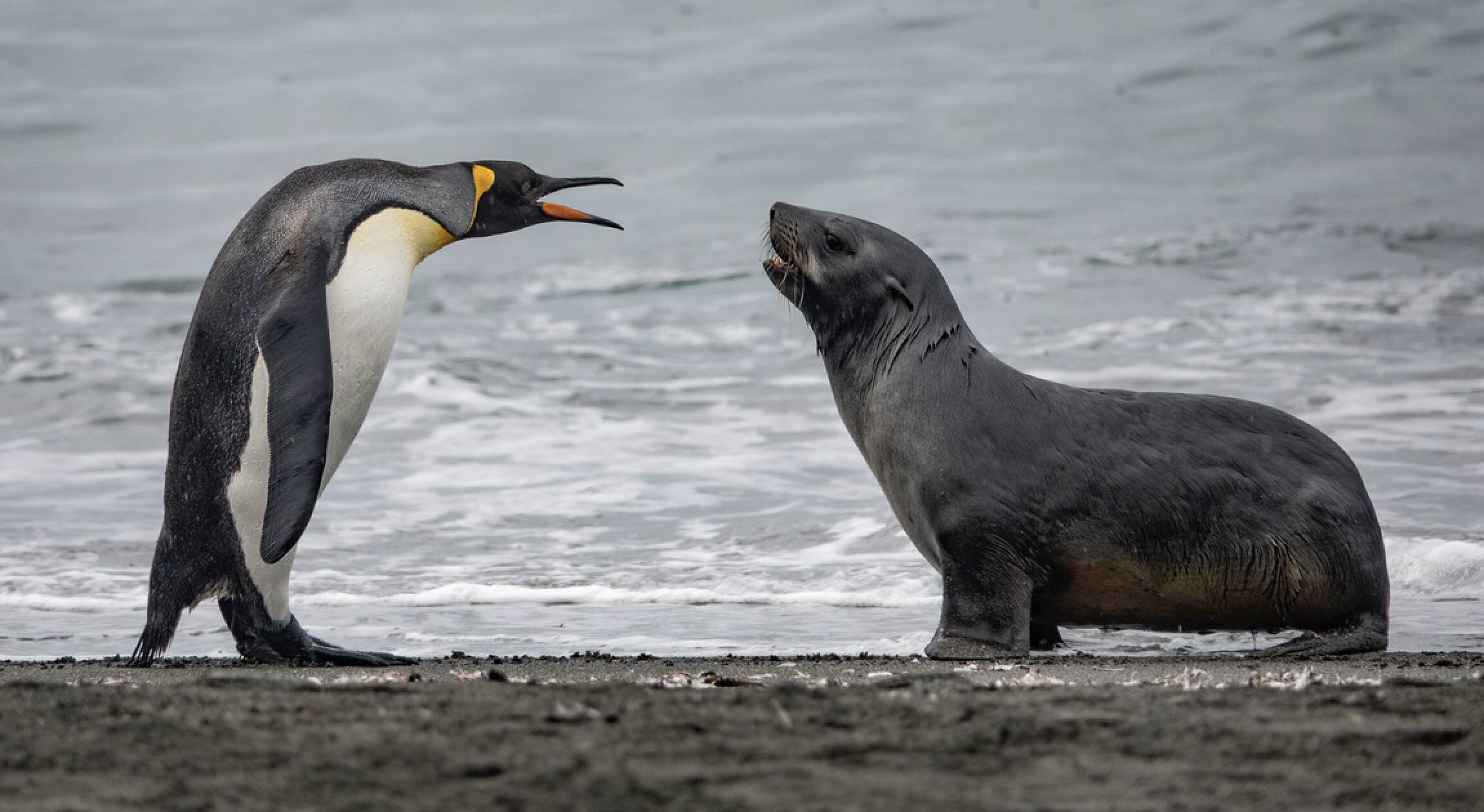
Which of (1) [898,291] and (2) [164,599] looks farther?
(1) [898,291]

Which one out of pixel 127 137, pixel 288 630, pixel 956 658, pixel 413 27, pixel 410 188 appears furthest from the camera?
pixel 413 27

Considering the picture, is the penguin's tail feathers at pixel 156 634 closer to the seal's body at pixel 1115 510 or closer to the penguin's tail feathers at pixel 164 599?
the penguin's tail feathers at pixel 164 599

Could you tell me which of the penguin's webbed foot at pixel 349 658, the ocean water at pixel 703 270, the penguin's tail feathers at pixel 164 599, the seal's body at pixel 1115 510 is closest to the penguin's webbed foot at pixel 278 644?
the penguin's webbed foot at pixel 349 658

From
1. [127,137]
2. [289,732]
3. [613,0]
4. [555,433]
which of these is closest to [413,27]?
[613,0]

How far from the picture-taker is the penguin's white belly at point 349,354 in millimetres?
4512

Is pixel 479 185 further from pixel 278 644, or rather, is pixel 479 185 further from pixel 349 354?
pixel 278 644

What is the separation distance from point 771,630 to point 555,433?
4877 mm

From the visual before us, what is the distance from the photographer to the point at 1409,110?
21.0 metres

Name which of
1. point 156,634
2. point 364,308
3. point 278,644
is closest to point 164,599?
point 156,634

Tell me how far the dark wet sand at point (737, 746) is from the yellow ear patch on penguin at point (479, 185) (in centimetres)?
262

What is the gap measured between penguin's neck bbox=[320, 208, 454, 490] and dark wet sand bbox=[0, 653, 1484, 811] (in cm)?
A: 194

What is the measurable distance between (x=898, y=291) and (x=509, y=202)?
1.49 meters

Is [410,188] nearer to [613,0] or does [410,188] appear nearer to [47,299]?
[47,299]

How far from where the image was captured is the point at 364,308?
4.87 meters
